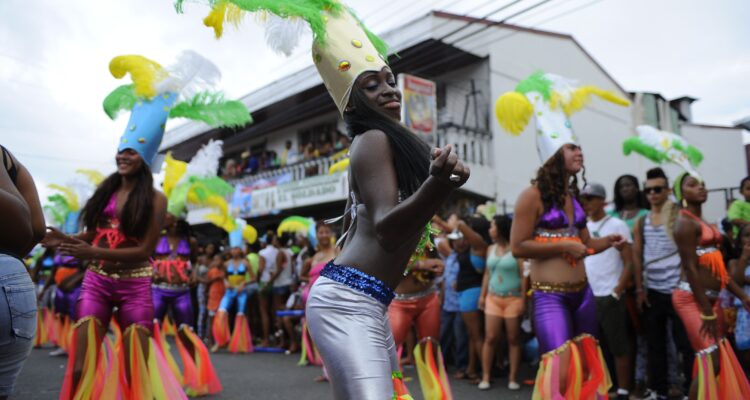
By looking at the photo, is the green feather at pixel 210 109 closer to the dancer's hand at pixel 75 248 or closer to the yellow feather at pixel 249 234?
the dancer's hand at pixel 75 248

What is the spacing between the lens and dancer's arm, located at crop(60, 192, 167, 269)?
376 centimetres

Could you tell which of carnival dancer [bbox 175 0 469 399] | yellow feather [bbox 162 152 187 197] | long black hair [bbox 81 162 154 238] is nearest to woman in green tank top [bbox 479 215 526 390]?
long black hair [bbox 81 162 154 238]

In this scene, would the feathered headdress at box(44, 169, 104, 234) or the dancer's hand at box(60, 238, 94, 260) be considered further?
the feathered headdress at box(44, 169, 104, 234)

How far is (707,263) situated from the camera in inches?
182

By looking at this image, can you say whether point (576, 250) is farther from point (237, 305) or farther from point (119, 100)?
point (237, 305)

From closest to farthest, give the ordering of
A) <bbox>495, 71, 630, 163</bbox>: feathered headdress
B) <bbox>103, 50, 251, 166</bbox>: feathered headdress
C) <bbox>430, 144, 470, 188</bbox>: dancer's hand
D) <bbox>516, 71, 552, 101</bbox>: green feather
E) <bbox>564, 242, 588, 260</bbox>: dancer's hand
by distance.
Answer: <bbox>430, 144, 470, 188</bbox>: dancer's hand → <bbox>564, 242, 588, 260</bbox>: dancer's hand → <bbox>495, 71, 630, 163</bbox>: feathered headdress → <bbox>103, 50, 251, 166</bbox>: feathered headdress → <bbox>516, 71, 552, 101</bbox>: green feather

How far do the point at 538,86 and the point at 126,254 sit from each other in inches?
127

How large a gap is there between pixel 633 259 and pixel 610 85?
47.5 feet

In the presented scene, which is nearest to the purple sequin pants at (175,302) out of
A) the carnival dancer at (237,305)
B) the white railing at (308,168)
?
the carnival dancer at (237,305)

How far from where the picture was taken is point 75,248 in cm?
374

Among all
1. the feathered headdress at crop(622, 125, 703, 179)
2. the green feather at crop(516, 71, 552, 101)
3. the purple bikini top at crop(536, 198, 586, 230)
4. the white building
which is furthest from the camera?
the white building

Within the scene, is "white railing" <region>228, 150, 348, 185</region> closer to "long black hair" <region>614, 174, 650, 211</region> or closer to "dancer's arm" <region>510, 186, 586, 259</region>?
"long black hair" <region>614, 174, 650, 211</region>

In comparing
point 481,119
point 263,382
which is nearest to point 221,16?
point 263,382

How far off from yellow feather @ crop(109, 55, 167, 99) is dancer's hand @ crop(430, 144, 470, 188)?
350 cm
